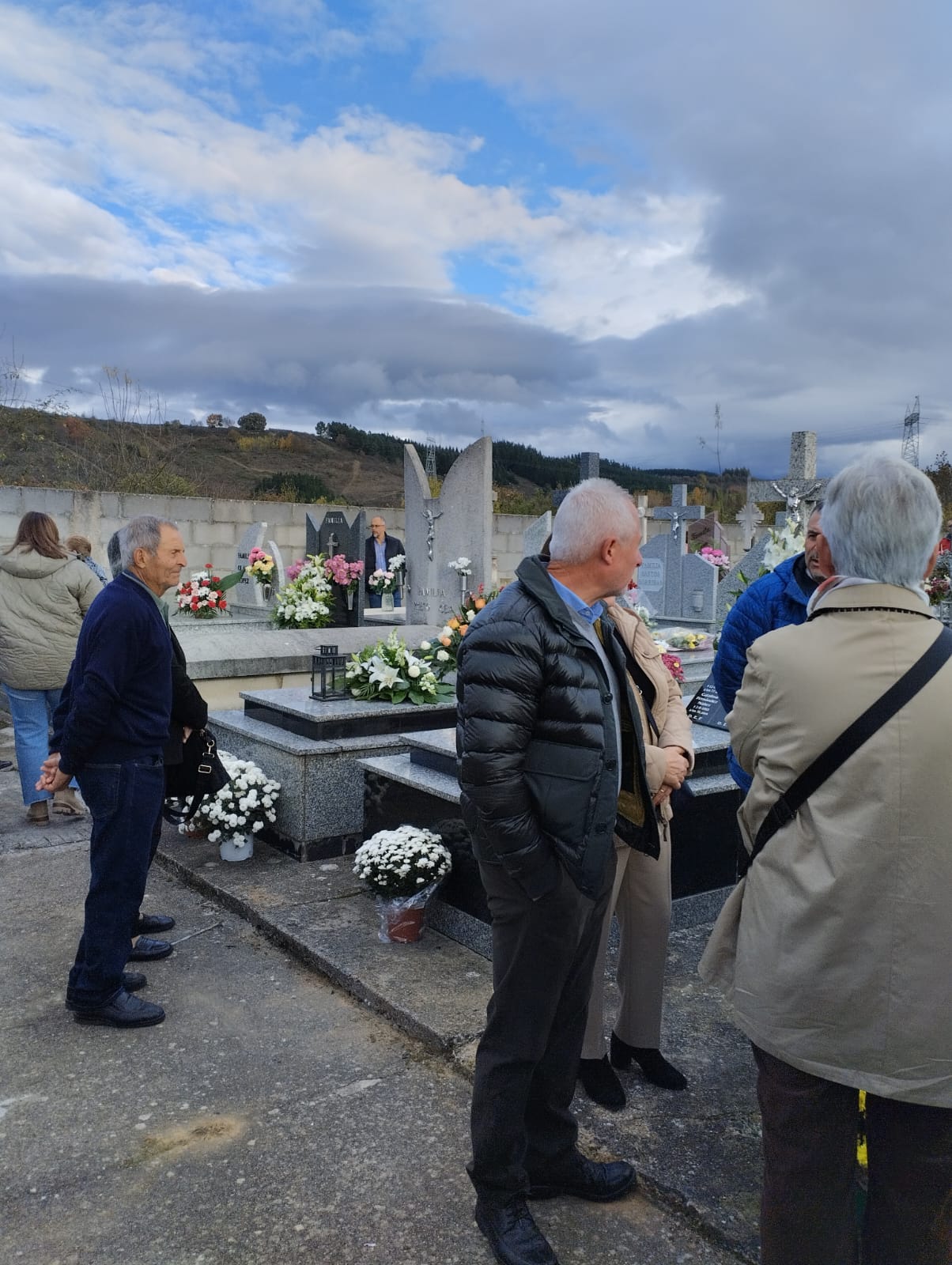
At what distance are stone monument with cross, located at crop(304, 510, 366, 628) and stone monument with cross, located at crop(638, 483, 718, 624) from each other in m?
3.10

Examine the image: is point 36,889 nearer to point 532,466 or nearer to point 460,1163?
point 460,1163

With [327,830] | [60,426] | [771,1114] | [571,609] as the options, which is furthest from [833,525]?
[60,426]

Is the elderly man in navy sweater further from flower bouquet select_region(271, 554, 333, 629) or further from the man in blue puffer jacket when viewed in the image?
flower bouquet select_region(271, 554, 333, 629)

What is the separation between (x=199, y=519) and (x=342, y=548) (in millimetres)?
2753

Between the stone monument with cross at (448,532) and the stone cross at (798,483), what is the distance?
2.70m

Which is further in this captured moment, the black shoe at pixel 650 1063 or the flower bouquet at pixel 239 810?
the flower bouquet at pixel 239 810

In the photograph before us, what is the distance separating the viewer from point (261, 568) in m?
11.0

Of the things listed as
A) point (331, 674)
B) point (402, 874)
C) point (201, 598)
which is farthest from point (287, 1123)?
point (201, 598)

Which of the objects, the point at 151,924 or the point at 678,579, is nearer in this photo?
the point at 151,924

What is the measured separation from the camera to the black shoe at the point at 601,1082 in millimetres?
2869

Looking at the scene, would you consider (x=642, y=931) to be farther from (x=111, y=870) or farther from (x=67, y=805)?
(x=67, y=805)

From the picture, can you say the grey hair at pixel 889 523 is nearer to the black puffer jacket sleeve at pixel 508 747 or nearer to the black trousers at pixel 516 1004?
the black puffer jacket sleeve at pixel 508 747

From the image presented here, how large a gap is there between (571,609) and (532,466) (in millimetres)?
26160

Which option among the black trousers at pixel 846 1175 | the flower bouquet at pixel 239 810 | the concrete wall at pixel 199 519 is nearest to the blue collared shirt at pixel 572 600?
the black trousers at pixel 846 1175
